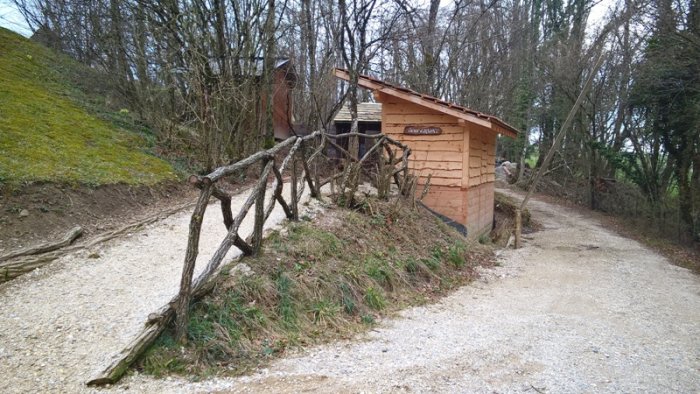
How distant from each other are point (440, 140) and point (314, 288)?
6681mm

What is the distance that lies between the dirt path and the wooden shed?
2761mm

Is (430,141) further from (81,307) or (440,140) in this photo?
(81,307)

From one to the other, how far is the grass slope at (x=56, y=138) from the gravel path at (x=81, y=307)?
2122mm

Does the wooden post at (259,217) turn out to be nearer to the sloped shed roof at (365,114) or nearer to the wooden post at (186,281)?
the wooden post at (186,281)

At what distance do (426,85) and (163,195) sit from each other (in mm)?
11944

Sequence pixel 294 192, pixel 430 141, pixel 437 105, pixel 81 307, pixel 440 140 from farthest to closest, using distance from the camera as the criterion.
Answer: pixel 430 141, pixel 440 140, pixel 437 105, pixel 294 192, pixel 81 307

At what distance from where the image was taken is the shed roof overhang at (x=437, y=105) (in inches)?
384

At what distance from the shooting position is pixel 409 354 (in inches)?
162

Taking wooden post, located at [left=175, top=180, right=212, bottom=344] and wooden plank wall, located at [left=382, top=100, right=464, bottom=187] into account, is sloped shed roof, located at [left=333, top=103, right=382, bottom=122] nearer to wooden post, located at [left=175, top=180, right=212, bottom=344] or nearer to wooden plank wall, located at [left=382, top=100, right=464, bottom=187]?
wooden plank wall, located at [left=382, top=100, right=464, bottom=187]

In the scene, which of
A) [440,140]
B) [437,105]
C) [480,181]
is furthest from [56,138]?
[480,181]

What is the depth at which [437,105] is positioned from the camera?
33.2 ft

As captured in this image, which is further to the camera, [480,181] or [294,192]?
[480,181]

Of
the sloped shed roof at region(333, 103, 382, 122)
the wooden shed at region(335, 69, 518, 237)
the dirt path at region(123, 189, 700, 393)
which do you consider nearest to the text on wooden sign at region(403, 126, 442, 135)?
the wooden shed at region(335, 69, 518, 237)

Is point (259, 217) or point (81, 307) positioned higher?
point (259, 217)
